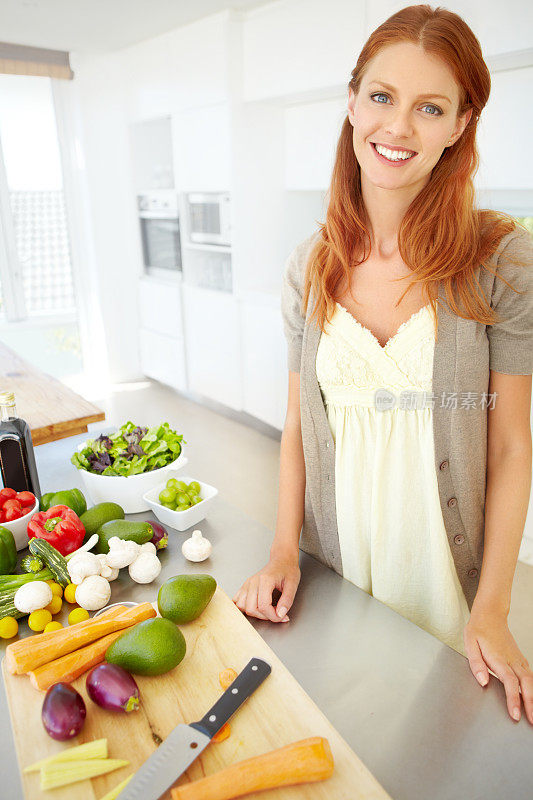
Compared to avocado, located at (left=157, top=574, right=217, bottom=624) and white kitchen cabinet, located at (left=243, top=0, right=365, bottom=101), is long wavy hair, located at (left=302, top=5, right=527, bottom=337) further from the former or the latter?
white kitchen cabinet, located at (left=243, top=0, right=365, bottom=101)

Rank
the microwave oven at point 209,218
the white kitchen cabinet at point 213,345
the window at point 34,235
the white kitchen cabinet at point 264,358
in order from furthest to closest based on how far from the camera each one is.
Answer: the window at point 34,235 → the white kitchen cabinet at point 213,345 → the microwave oven at point 209,218 → the white kitchen cabinet at point 264,358

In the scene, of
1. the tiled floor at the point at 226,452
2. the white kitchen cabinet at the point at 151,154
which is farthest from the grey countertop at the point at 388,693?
the white kitchen cabinet at the point at 151,154

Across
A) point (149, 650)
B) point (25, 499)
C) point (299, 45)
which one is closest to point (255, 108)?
point (299, 45)

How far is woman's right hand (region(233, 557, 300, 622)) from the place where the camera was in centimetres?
91

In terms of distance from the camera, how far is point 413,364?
102 centimetres

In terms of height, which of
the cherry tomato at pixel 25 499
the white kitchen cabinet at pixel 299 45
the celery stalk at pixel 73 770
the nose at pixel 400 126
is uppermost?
the white kitchen cabinet at pixel 299 45

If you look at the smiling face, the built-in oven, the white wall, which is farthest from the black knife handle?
the built-in oven

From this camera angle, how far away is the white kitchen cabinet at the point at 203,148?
3.69 metres

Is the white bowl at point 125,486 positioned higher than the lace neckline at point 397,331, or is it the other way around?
the lace neckline at point 397,331

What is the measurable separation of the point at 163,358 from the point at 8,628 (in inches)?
163

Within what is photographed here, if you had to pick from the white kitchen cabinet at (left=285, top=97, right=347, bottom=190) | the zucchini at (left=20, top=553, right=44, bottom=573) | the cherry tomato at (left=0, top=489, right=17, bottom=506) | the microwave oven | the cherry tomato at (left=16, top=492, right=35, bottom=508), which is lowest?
the zucchini at (left=20, top=553, right=44, bottom=573)

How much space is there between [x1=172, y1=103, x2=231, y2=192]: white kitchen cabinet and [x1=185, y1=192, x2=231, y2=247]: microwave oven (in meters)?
0.07

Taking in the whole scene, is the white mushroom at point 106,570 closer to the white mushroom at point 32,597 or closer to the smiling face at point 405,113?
the white mushroom at point 32,597

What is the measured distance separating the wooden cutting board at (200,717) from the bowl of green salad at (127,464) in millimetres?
390
